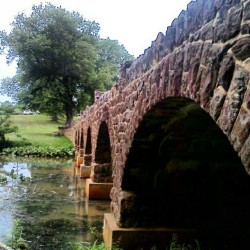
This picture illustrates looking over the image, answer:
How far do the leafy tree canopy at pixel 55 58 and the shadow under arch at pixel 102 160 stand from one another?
74.8 ft

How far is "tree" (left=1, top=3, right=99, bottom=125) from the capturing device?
34.7 m

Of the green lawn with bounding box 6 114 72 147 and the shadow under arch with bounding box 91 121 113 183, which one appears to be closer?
the shadow under arch with bounding box 91 121 113 183

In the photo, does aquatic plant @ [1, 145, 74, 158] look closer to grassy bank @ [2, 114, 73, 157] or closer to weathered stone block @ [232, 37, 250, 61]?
grassy bank @ [2, 114, 73, 157]

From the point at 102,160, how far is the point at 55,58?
2451 cm

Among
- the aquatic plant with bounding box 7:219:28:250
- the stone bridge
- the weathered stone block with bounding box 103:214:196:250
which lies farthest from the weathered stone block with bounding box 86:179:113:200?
the weathered stone block with bounding box 103:214:196:250

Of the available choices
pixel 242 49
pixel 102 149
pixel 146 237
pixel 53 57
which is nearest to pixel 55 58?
pixel 53 57

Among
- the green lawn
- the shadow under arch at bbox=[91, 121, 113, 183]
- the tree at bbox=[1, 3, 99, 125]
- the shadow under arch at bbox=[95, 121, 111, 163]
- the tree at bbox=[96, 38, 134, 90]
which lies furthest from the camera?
the tree at bbox=[96, 38, 134, 90]

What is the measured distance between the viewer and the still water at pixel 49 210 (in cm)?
763

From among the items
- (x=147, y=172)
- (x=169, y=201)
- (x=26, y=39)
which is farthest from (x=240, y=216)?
(x=26, y=39)

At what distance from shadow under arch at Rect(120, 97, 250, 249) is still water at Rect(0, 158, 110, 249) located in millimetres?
1490

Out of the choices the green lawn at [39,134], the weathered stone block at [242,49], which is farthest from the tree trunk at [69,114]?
the weathered stone block at [242,49]

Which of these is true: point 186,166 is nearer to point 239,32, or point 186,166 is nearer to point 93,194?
point 239,32

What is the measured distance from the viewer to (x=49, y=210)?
10000mm

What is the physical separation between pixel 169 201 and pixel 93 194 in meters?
5.27
